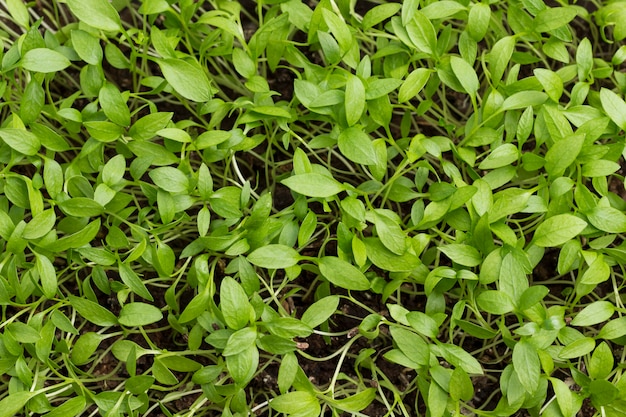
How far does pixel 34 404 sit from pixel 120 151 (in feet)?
1.36

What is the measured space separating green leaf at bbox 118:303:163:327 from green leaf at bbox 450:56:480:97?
23.4 inches

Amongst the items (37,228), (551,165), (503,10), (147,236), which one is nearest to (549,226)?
(551,165)

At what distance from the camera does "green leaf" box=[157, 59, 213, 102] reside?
107cm

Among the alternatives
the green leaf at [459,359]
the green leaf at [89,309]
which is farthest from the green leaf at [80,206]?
the green leaf at [459,359]

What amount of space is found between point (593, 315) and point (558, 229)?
14 centimetres

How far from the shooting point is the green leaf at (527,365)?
923mm

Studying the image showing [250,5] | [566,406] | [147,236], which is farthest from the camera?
[250,5]

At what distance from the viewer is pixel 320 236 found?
123 centimetres

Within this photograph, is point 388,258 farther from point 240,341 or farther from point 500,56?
point 500,56

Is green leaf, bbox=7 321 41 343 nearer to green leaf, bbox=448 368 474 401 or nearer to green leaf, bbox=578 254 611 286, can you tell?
green leaf, bbox=448 368 474 401

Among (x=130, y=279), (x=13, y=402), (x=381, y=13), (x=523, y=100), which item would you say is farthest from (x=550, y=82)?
(x=13, y=402)

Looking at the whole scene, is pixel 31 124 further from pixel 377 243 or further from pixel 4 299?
pixel 377 243

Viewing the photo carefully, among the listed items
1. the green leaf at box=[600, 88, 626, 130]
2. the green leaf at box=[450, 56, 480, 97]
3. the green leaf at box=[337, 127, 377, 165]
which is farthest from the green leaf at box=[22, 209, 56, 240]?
the green leaf at box=[600, 88, 626, 130]

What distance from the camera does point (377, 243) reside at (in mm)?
1033
